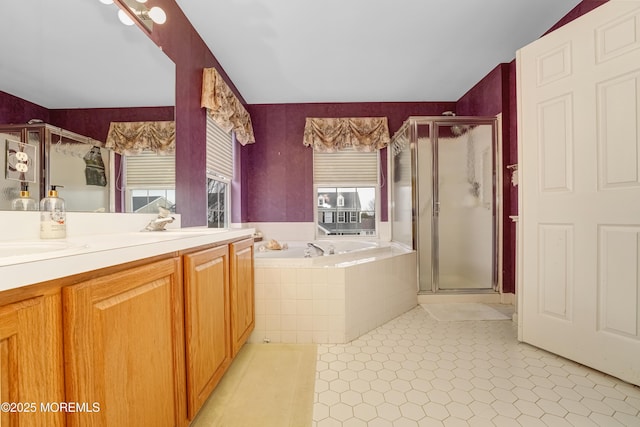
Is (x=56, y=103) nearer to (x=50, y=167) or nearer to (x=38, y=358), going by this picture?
(x=50, y=167)

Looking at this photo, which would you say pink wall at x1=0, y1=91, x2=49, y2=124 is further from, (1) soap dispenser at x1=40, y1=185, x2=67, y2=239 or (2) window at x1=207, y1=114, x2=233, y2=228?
(2) window at x1=207, y1=114, x2=233, y2=228

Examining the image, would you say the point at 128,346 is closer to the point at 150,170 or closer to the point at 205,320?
the point at 205,320

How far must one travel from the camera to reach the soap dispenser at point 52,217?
1033 millimetres

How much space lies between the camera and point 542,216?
191 centimetres

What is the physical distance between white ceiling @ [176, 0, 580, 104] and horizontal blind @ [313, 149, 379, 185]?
0.78 meters

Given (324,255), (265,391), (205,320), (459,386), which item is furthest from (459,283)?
(205,320)

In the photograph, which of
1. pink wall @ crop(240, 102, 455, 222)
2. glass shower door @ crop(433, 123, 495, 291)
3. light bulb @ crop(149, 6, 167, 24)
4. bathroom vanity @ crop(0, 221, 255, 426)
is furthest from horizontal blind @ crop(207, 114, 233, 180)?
glass shower door @ crop(433, 123, 495, 291)

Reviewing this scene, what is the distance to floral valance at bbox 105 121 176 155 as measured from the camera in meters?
1.41

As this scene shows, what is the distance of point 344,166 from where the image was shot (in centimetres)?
383

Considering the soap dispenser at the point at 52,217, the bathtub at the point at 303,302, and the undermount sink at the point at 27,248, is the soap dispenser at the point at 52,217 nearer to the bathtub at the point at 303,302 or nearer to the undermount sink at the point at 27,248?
the undermount sink at the point at 27,248

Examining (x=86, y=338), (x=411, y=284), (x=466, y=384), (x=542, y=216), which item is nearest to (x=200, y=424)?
(x=86, y=338)

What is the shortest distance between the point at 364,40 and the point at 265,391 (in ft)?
8.71

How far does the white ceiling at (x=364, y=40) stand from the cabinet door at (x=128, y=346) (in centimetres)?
202

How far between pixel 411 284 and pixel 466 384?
4.15 feet
